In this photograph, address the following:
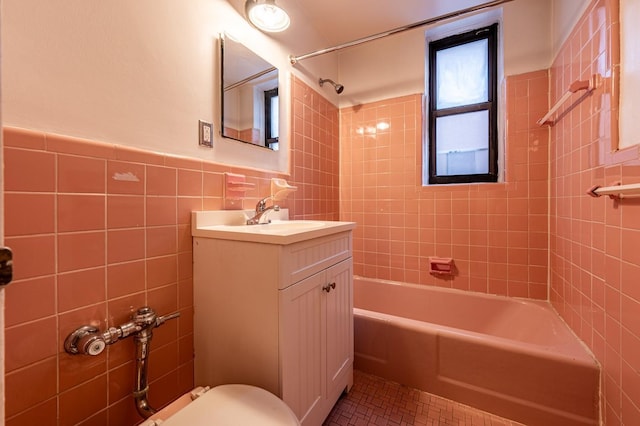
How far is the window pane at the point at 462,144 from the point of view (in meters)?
2.01

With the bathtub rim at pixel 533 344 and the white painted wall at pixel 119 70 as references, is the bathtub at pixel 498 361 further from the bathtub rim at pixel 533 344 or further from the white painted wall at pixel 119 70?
the white painted wall at pixel 119 70

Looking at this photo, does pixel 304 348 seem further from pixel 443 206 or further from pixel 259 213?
pixel 443 206

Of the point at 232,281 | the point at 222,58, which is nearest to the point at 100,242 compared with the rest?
the point at 232,281

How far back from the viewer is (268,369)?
91 cm

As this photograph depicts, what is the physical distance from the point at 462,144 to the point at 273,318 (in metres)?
1.93

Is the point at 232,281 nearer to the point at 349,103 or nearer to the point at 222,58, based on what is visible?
the point at 222,58

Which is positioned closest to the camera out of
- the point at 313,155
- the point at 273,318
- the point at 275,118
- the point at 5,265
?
the point at 5,265

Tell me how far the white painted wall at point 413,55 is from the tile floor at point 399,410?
1992mm

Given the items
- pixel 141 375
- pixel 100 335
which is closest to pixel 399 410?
pixel 141 375

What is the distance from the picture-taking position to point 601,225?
1.08 m

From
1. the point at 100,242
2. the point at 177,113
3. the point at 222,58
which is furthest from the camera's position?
the point at 222,58

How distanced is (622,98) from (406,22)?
1.45 m

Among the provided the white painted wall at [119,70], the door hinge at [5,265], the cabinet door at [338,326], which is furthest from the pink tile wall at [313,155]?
the door hinge at [5,265]

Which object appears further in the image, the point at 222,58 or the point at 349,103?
the point at 349,103
